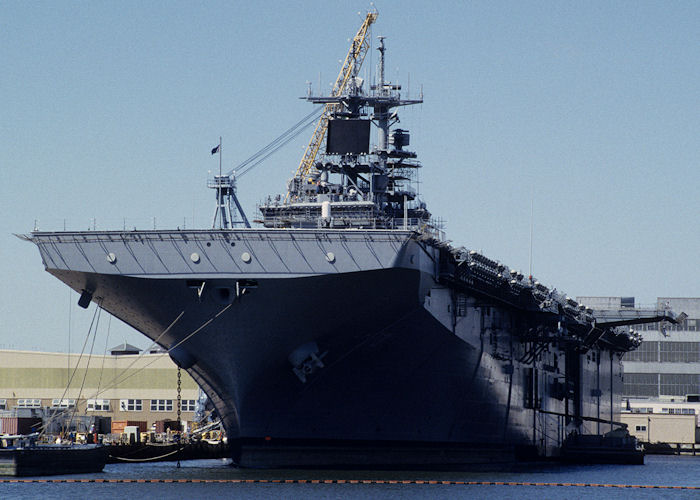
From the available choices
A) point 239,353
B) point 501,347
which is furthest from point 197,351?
point 501,347

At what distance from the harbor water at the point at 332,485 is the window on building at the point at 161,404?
19523mm

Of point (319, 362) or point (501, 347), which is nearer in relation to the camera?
point (319, 362)

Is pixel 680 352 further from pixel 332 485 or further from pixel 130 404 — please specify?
pixel 332 485

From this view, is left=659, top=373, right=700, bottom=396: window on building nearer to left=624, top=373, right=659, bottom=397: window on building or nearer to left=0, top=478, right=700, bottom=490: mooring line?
left=624, top=373, right=659, bottom=397: window on building

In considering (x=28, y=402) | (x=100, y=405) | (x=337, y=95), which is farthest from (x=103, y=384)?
(x=337, y=95)

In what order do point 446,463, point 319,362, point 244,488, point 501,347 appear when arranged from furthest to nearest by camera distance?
point 501,347
point 446,463
point 319,362
point 244,488

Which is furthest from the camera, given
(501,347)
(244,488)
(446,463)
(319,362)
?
(501,347)

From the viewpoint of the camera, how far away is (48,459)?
114 ft

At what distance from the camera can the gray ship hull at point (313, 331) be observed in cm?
3077

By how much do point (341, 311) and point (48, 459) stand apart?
31.6 ft

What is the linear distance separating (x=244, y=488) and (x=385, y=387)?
592 cm

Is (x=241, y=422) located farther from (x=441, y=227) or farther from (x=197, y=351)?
(x=441, y=227)

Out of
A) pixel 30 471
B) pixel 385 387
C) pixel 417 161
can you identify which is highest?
pixel 417 161

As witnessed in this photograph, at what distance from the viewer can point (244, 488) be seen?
30.1 m
